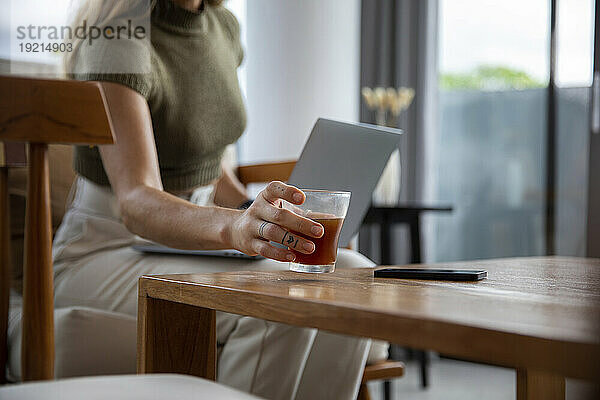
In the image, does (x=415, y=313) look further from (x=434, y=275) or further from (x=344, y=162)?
(x=344, y=162)

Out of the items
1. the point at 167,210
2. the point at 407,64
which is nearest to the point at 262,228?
the point at 167,210

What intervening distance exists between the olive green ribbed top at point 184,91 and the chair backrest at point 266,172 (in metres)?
0.14

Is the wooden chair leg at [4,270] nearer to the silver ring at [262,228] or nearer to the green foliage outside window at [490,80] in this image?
the silver ring at [262,228]

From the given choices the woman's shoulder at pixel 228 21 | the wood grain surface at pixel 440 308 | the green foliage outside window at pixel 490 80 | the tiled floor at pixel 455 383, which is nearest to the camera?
the wood grain surface at pixel 440 308

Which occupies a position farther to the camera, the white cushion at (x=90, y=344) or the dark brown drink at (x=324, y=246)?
the white cushion at (x=90, y=344)

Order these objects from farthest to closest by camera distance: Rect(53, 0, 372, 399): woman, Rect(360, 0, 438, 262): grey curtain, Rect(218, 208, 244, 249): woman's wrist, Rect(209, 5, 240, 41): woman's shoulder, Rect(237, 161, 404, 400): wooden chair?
Rect(360, 0, 438, 262): grey curtain
Rect(209, 5, 240, 41): woman's shoulder
Rect(237, 161, 404, 400): wooden chair
Rect(53, 0, 372, 399): woman
Rect(218, 208, 244, 249): woman's wrist

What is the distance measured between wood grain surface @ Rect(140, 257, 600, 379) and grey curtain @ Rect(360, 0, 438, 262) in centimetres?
261

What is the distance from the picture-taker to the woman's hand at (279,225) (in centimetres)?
75

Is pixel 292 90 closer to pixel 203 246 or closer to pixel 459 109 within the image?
pixel 459 109

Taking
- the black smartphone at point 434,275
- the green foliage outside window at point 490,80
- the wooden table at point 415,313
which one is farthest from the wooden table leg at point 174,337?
the green foliage outside window at point 490,80

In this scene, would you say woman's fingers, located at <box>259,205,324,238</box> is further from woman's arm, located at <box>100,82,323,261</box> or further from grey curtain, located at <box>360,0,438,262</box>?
grey curtain, located at <box>360,0,438,262</box>

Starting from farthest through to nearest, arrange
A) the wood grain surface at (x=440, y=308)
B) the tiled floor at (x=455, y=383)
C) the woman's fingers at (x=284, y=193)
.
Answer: the tiled floor at (x=455, y=383)
the woman's fingers at (x=284, y=193)
the wood grain surface at (x=440, y=308)

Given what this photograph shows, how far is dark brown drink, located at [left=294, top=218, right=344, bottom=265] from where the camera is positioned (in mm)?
771

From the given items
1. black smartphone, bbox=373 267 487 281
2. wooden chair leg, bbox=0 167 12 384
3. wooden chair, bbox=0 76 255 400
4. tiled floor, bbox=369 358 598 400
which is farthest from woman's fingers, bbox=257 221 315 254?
tiled floor, bbox=369 358 598 400
